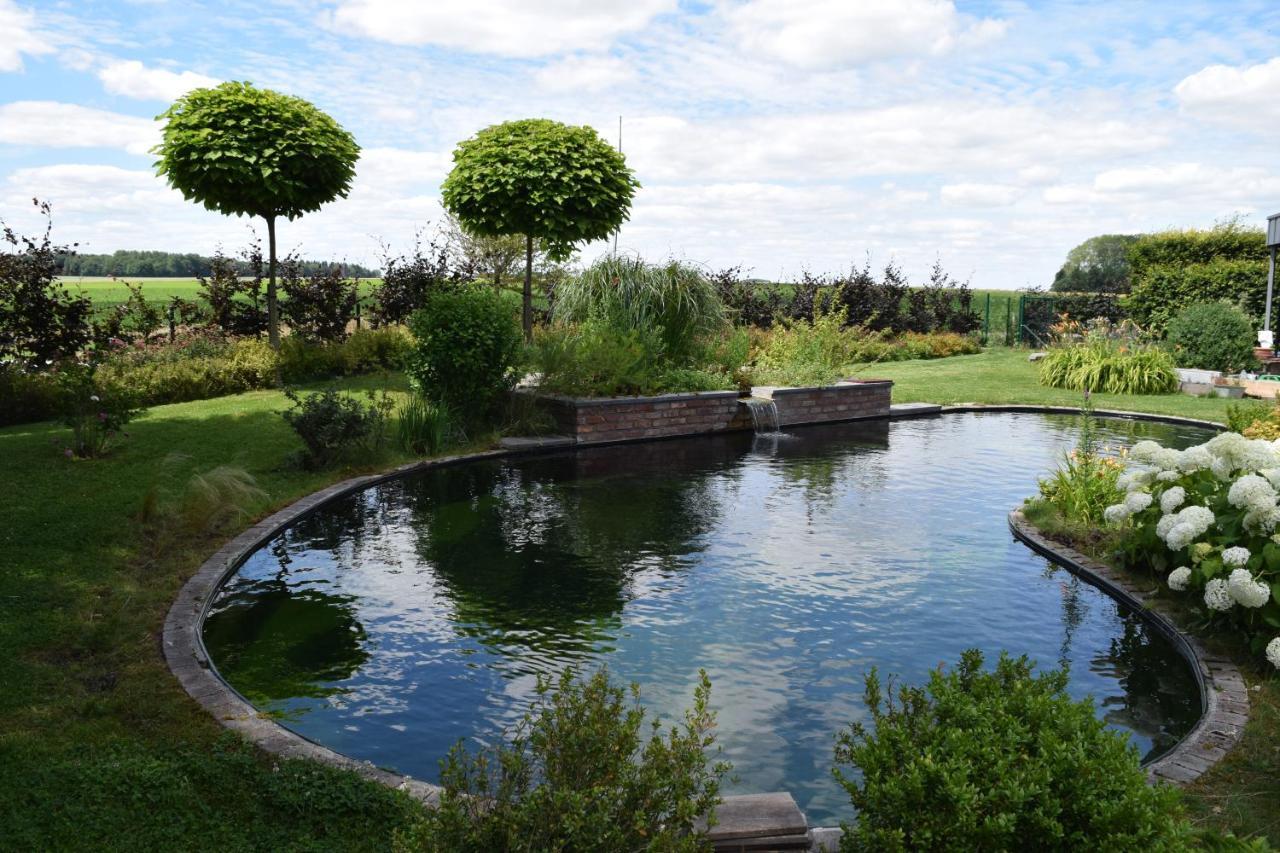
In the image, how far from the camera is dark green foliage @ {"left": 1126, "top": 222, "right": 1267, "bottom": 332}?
1948 centimetres

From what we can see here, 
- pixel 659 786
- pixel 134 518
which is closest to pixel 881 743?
pixel 659 786

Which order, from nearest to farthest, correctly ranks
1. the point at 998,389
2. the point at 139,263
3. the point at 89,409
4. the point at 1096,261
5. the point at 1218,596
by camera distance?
the point at 1218,596 → the point at 89,409 → the point at 998,389 → the point at 139,263 → the point at 1096,261

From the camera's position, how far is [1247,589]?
4.51m

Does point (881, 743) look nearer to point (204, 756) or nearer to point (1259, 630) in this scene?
point (204, 756)

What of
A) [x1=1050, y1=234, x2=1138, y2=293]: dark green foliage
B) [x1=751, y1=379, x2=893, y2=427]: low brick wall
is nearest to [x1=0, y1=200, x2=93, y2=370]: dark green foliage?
[x1=751, y1=379, x2=893, y2=427]: low brick wall

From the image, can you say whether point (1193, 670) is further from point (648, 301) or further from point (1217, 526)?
point (648, 301)

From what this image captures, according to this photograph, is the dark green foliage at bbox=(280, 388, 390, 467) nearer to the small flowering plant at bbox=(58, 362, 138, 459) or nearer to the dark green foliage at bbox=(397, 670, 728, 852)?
the small flowering plant at bbox=(58, 362, 138, 459)

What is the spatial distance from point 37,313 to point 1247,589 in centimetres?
1348

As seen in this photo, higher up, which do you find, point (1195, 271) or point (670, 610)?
point (1195, 271)

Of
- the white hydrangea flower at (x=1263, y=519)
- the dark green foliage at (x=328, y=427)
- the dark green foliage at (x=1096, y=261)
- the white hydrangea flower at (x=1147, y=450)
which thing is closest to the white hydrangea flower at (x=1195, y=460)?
the white hydrangea flower at (x=1147, y=450)

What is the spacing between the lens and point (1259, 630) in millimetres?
4777

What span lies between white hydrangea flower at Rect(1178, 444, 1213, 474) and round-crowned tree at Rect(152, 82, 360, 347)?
1135 centimetres

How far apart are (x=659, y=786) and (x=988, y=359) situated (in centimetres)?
1982

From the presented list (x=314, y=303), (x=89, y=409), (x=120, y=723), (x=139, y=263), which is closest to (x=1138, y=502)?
(x=120, y=723)
